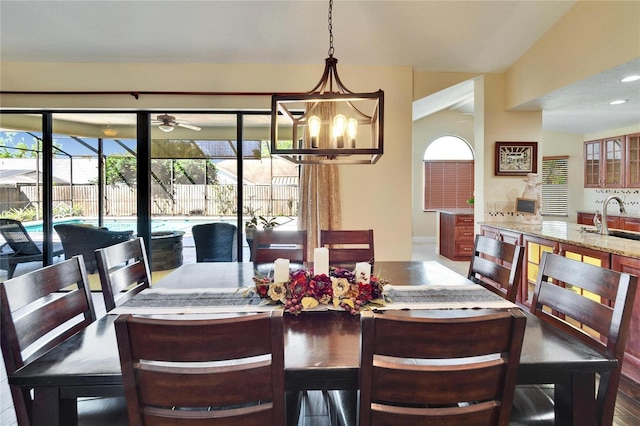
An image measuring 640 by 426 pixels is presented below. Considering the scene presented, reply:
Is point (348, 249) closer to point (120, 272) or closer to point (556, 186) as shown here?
point (120, 272)

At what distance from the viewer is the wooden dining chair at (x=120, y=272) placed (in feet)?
5.58

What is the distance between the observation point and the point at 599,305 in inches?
50.6

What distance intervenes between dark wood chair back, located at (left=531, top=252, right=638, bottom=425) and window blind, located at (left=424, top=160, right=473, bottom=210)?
22.0ft

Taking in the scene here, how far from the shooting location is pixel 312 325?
4.40ft

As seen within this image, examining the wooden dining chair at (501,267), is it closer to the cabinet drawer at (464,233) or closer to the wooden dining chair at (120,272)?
the wooden dining chair at (120,272)

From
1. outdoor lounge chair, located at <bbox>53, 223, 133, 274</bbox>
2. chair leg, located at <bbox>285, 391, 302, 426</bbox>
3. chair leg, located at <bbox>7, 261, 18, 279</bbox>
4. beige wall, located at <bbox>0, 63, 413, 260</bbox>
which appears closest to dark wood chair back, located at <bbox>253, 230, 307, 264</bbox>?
chair leg, located at <bbox>285, 391, 302, 426</bbox>

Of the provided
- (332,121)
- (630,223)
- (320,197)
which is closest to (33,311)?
(332,121)

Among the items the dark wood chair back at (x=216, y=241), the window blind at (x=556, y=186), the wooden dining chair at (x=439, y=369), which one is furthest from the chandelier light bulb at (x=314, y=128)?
the window blind at (x=556, y=186)

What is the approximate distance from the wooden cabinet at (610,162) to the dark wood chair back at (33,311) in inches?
267

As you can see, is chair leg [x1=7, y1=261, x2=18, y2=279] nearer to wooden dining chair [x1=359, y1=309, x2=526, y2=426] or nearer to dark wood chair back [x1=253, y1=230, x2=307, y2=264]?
dark wood chair back [x1=253, y1=230, x2=307, y2=264]

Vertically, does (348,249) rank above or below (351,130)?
below

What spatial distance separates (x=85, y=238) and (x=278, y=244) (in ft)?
9.14

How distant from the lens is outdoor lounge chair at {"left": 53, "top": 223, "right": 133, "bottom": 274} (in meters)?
3.91

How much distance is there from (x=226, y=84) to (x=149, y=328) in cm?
345
